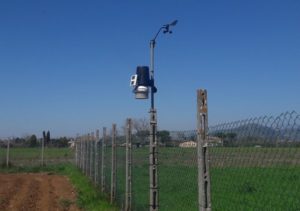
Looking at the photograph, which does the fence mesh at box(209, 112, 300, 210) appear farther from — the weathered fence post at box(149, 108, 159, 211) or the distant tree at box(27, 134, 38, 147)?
the distant tree at box(27, 134, 38, 147)

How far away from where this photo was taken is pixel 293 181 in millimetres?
4715

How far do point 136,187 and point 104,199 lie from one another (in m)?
2.11

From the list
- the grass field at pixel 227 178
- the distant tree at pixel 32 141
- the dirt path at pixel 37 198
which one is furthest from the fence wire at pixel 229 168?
the distant tree at pixel 32 141

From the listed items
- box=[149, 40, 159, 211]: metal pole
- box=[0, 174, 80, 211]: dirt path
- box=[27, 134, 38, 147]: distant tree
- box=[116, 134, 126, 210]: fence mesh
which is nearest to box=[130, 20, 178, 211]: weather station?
box=[149, 40, 159, 211]: metal pole

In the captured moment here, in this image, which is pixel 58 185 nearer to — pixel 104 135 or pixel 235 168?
pixel 104 135

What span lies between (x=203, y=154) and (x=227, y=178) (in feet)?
2.71

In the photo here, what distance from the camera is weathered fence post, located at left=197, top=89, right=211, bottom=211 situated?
5.04 metres

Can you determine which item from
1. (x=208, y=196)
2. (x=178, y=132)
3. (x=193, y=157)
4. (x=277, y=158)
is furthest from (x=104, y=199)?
(x=277, y=158)

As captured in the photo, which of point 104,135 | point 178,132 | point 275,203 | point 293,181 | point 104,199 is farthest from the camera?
point 104,135

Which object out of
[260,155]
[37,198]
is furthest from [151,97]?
[37,198]

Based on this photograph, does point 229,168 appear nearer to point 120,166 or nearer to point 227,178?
point 227,178

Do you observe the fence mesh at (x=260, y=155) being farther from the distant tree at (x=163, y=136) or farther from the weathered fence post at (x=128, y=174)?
the weathered fence post at (x=128, y=174)

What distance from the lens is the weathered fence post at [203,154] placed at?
16.5 ft

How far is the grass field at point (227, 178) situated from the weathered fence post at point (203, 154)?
0.52 feet
